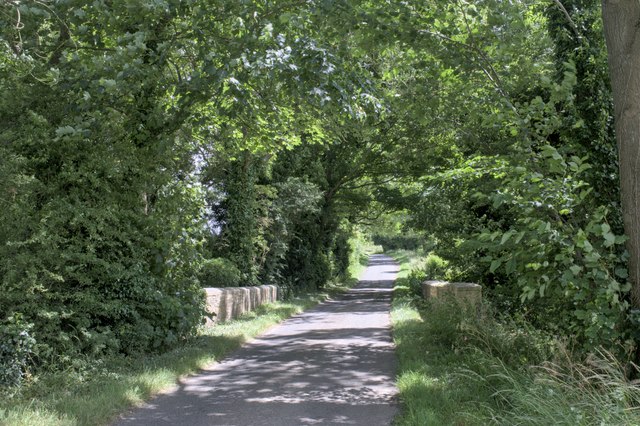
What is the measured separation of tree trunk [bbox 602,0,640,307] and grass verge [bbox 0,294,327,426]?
5665mm

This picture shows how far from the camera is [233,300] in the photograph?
15.1 metres

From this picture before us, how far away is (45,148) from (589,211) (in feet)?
24.5

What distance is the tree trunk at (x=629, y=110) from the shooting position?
552cm

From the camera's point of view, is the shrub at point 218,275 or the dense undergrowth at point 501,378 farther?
the shrub at point 218,275

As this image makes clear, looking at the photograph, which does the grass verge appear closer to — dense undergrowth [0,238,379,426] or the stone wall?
dense undergrowth [0,238,379,426]

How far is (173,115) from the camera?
30.9 feet

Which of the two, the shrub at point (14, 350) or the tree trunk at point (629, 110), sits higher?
the tree trunk at point (629, 110)

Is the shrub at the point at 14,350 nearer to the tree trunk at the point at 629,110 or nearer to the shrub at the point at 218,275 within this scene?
the tree trunk at the point at 629,110

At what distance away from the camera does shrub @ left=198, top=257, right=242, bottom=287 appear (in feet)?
52.2

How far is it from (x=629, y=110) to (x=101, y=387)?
263 inches

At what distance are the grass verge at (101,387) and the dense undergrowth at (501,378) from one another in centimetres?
315

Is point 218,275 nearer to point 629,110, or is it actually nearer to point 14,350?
point 14,350

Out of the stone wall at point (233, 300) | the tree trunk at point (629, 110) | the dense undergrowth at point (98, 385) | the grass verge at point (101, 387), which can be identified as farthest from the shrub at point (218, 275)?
the tree trunk at point (629, 110)

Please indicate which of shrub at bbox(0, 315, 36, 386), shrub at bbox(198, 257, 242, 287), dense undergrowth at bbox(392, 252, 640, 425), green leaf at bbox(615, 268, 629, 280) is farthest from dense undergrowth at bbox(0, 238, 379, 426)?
green leaf at bbox(615, 268, 629, 280)
